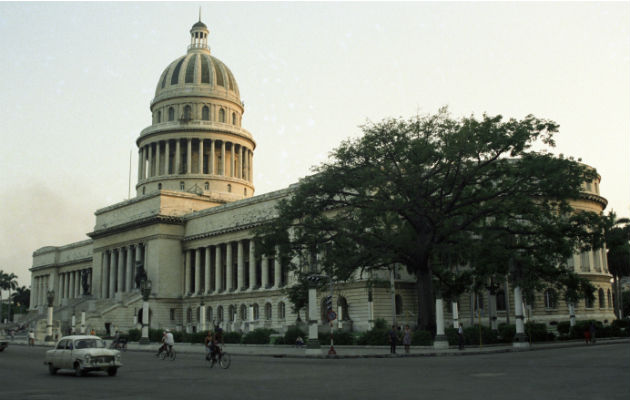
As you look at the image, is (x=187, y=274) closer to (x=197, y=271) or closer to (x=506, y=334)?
(x=197, y=271)

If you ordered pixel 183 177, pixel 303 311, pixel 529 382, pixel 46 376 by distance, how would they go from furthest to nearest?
pixel 183 177
pixel 303 311
pixel 46 376
pixel 529 382

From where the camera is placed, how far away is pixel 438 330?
133 ft

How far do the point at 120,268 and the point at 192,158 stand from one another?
21405 millimetres

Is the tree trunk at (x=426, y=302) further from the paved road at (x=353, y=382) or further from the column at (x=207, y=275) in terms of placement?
the column at (x=207, y=275)

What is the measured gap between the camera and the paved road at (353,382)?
17.0 metres

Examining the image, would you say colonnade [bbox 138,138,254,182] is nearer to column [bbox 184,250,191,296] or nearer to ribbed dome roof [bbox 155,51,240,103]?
ribbed dome roof [bbox 155,51,240,103]

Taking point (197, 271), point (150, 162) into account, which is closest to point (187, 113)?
point (150, 162)

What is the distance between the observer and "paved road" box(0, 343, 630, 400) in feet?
55.7

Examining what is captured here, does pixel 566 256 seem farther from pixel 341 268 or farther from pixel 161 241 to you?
pixel 161 241

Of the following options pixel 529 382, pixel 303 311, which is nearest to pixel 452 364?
pixel 529 382

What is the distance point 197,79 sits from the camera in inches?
4163

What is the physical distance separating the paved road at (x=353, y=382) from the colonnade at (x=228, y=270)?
50.7 meters

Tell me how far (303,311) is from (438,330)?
113ft

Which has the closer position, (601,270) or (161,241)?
(601,270)
